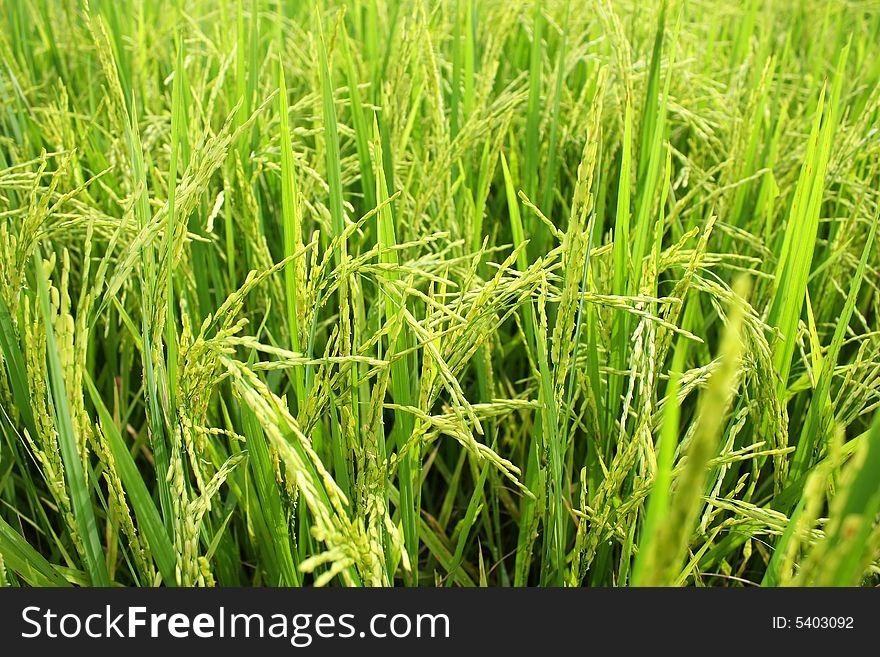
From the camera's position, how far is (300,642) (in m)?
0.67

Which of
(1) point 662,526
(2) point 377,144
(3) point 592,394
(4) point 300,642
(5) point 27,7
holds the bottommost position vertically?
(4) point 300,642

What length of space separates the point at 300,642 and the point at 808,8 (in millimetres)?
2317

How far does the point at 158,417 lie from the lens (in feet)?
2.41

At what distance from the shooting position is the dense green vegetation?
2.16 feet

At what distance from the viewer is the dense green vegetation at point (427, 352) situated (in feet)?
2.16

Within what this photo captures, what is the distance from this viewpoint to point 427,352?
27.0 inches

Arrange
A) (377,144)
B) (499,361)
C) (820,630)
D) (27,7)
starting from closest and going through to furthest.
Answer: (820,630) → (377,144) → (499,361) → (27,7)

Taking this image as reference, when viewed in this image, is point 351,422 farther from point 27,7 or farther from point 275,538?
point 27,7

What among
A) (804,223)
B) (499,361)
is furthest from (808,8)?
(499,361)

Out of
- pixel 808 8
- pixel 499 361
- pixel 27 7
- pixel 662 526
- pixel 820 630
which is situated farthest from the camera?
pixel 808 8

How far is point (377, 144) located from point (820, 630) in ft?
2.14

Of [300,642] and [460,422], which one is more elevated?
[460,422]

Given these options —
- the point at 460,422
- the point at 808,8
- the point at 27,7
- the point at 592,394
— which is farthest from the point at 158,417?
the point at 808,8

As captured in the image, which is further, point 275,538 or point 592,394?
point 592,394
